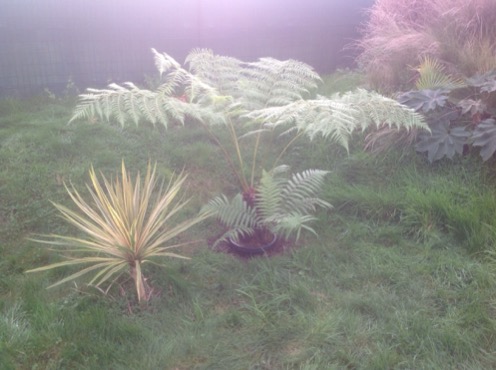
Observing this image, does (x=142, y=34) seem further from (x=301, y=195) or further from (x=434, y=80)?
(x=301, y=195)

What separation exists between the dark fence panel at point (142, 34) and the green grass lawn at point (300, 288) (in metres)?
2.06

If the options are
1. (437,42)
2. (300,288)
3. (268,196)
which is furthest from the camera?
(437,42)

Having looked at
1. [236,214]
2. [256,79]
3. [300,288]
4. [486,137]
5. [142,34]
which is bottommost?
[300,288]

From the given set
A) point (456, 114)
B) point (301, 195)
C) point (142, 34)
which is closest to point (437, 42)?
point (456, 114)

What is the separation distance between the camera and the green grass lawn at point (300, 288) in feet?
7.92

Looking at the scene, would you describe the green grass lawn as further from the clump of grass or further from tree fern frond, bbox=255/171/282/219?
the clump of grass

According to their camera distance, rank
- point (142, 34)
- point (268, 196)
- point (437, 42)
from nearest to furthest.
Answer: point (268, 196), point (437, 42), point (142, 34)

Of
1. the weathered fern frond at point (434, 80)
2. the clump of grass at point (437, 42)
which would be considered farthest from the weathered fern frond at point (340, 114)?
the clump of grass at point (437, 42)

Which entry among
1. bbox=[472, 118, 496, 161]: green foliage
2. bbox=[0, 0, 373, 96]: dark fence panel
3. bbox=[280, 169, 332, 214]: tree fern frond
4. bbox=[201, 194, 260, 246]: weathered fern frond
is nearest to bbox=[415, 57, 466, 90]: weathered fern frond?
bbox=[472, 118, 496, 161]: green foliage

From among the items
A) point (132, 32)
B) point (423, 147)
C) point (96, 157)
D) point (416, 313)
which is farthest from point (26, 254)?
point (132, 32)

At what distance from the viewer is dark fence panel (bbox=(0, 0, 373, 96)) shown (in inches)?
231

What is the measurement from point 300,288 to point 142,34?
468 cm

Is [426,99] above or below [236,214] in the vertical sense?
above

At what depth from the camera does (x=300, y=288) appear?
9.36ft
